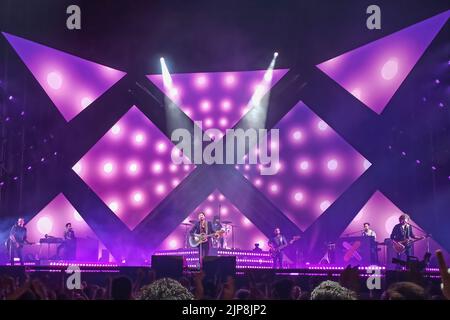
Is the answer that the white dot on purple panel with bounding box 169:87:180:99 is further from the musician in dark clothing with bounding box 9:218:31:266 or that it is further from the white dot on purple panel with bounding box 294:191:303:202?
the musician in dark clothing with bounding box 9:218:31:266

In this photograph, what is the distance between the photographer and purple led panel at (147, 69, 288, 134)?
1313cm

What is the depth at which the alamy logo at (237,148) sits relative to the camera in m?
12.8

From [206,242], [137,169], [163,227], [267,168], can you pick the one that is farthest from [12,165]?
[267,168]

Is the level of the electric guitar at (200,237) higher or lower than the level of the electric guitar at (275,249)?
higher

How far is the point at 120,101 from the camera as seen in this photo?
13531mm

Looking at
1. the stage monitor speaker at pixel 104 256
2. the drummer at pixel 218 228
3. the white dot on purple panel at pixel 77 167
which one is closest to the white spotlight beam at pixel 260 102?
the drummer at pixel 218 228

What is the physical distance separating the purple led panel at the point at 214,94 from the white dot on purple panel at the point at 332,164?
92.6 inches

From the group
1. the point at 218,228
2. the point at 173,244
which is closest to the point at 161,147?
the point at 173,244

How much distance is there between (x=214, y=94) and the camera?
526 inches

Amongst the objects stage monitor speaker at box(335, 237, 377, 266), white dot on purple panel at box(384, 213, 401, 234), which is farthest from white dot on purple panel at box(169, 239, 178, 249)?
white dot on purple panel at box(384, 213, 401, 234)

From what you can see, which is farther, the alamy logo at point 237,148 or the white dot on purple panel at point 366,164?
the alamy logo at point 237,148

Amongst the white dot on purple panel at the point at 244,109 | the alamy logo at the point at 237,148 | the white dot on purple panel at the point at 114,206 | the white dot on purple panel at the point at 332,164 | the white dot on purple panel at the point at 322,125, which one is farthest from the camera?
the white dot on purple panel at the point at 114,206

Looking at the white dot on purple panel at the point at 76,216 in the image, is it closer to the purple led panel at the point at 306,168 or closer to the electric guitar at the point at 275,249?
the purple led panel at the point at 306,168

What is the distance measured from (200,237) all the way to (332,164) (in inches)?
141
